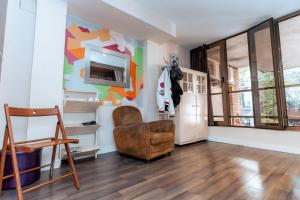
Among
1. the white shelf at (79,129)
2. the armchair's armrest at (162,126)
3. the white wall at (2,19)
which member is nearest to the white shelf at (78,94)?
the white shelf at (79,129)

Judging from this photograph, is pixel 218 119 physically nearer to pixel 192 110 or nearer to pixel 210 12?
pixel 192 110

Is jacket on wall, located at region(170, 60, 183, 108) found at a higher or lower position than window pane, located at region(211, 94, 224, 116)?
higher

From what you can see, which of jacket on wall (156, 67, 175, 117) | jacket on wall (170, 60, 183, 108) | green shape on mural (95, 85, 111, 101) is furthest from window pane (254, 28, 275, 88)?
green shape on mural (95, 85, 111, 101)

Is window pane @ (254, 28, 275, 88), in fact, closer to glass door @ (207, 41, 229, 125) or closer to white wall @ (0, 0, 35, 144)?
glass door @ (207, 41, 229, 125)

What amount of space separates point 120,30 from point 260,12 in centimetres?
251

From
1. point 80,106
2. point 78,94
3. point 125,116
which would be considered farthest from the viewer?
point 125,116

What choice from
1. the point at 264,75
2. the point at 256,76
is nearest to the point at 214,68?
the point at 256,76

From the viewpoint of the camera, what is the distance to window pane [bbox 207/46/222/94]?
3.89 meters

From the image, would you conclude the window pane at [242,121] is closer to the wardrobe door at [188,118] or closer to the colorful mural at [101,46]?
the wardrobe door at [188,118]

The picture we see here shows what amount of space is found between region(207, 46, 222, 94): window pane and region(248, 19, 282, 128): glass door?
0.73m

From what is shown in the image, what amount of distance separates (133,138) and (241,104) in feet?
8.40

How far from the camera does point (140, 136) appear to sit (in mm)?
2242

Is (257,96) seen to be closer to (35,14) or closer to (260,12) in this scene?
(260,12)

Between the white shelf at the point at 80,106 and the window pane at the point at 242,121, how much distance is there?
2.95 meters
